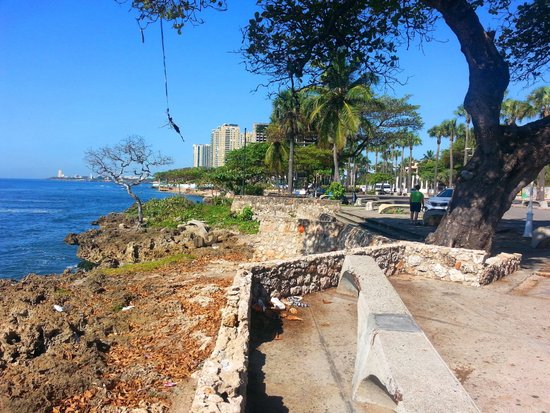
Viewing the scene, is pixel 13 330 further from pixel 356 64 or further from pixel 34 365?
pixel 356 64

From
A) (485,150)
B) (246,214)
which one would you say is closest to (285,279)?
(485,150)

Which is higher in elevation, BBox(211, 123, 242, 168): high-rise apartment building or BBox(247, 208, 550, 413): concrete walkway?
BBox(211, 123, 242, 168): high-rise apartment building

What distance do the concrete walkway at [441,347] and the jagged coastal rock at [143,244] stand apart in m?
13.9

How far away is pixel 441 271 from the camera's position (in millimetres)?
9625

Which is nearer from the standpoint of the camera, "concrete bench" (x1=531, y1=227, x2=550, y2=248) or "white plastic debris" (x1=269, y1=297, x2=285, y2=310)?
"white plastic debris" (x1=269, y1=297, x2=285, y2=310)

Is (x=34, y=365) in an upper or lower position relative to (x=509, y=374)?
lower

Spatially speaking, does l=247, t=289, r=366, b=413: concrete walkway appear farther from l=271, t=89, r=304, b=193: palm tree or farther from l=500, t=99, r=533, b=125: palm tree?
l=500, t=99, r=533, b=125: palm tree

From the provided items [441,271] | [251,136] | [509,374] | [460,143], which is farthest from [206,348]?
[251,136]

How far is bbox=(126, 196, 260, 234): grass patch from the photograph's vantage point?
28.1m

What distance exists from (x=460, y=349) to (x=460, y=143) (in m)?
73.3

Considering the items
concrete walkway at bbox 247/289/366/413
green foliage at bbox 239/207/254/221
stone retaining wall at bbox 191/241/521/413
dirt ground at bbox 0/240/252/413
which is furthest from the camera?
green foliage at bbox 239/207/254/221

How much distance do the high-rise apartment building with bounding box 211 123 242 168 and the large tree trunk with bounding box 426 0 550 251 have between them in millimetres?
101903

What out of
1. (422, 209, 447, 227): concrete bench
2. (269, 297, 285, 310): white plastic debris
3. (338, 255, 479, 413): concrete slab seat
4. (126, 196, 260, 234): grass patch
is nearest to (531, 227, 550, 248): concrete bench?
(422, 209, 447, 227): concrete bench

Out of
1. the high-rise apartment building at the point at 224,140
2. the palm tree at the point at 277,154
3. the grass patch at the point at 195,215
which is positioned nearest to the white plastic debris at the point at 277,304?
the grass patch at the point at 195,215
